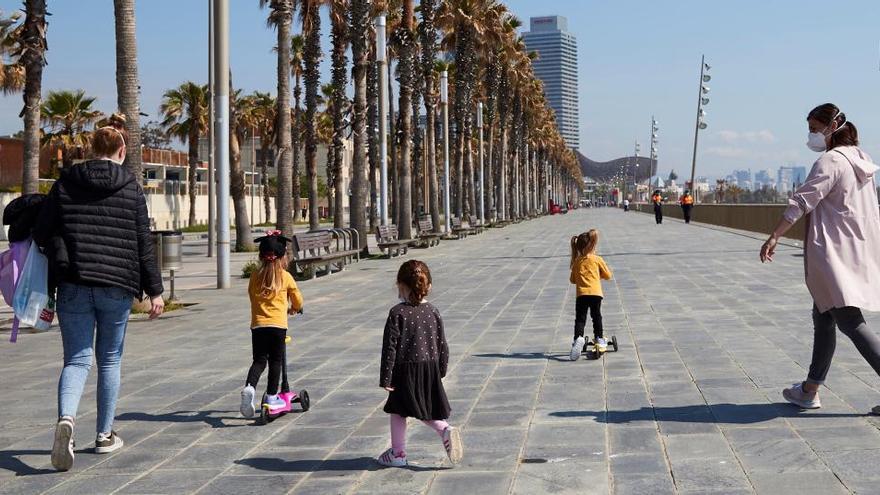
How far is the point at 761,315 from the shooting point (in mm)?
11648

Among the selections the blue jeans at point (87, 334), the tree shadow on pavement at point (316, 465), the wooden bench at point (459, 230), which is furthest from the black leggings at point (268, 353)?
the wooden bench at point (459, 230)

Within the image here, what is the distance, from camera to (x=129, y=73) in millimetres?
13703

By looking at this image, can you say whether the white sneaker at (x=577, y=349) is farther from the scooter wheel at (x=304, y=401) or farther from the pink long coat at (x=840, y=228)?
the pink long coat at (x=840, y=228)

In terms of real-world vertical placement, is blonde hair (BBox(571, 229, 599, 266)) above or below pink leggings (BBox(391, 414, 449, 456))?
above

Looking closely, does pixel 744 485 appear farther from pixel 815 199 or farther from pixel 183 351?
pixel 183 351

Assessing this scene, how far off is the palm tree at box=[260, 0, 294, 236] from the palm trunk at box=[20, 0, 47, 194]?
467 cm

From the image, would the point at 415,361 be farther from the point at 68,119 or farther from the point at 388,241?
the point at 68,119

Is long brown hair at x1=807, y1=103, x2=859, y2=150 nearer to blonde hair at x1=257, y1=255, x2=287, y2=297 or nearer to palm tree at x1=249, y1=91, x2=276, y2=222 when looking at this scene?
blonde hair at x1=257, y1=255, x2=287, y2=297

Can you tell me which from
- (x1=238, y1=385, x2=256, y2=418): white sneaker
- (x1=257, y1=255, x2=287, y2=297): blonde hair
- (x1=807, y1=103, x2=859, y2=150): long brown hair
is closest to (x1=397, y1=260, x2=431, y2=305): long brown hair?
(x1=257, y1=255, x2=287, y2=297): blonde hair

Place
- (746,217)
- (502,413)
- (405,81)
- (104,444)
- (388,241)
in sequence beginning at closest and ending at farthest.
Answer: (104,444)
(502,413)
(388,241)
(405,81)
(746,217)

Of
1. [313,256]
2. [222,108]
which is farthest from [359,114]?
[222,108]

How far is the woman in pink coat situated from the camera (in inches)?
229

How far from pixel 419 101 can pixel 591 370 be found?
110 feet

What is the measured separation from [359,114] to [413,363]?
75.5 feet
